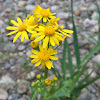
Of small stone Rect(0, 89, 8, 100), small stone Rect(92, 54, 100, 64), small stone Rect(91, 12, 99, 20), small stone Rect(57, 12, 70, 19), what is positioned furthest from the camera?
small stone Rect(57, 12, 70, 19)

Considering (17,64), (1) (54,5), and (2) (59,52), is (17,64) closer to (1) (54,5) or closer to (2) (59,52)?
(2) (59,52)

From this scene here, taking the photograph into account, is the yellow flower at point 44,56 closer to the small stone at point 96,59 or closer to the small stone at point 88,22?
the small stone at point 96,59

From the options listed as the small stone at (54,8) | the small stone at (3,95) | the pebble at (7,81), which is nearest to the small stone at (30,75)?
the pebble at (7,81)

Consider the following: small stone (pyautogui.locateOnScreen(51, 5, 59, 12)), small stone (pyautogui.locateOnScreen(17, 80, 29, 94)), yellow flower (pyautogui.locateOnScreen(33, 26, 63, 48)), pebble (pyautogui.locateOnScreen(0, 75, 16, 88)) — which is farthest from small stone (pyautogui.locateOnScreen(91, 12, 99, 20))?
yellow flower (pyautogui.locateOnScreen(33, 26, 63, 48))

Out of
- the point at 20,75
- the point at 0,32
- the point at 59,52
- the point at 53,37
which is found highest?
the point at 53,37

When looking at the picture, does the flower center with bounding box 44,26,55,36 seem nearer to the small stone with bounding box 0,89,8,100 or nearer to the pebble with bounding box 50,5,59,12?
the small stone with bounding box 0,89,8,100

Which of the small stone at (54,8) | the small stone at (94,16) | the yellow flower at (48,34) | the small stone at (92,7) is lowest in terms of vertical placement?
the small stone at (94,16)

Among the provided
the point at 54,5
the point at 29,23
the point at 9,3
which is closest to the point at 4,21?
the point at 9,3

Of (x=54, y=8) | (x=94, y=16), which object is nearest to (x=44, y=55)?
(x=94, y=16)

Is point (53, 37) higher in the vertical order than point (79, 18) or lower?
higher
